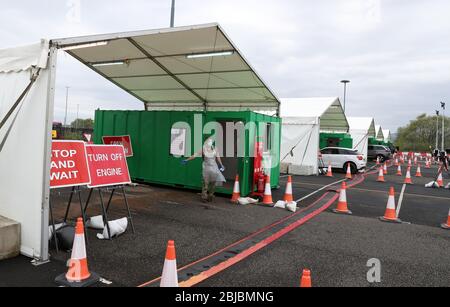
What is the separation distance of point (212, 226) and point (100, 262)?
2509 mm

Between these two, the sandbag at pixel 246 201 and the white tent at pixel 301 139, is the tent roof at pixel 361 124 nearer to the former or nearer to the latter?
the white tent at pixel 301 139

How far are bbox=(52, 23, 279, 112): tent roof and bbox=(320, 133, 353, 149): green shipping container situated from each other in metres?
15.2

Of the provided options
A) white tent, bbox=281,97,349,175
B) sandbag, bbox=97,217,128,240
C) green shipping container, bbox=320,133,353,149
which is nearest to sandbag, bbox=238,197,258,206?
sandbag, bbox=97,217,128,240

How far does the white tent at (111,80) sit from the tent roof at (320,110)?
7.90 meters

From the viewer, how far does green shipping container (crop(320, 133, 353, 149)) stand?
2538 cm

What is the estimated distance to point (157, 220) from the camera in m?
6.88

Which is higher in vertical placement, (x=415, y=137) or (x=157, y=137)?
(x=415, y=137)

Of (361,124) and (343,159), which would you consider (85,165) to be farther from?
(361,124)

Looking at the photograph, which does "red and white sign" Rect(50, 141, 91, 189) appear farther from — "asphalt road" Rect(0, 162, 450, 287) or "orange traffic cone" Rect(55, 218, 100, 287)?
"orange traffic cone" Rect(55, 218, 100, 287)

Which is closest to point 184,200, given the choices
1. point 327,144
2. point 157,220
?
point 157,220

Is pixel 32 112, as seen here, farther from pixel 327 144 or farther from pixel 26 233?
pixel 327 144

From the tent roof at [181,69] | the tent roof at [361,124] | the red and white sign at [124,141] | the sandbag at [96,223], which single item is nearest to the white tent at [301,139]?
the tent roof at [181,69]

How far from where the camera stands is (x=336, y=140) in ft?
83.9

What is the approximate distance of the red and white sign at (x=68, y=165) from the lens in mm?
4988
